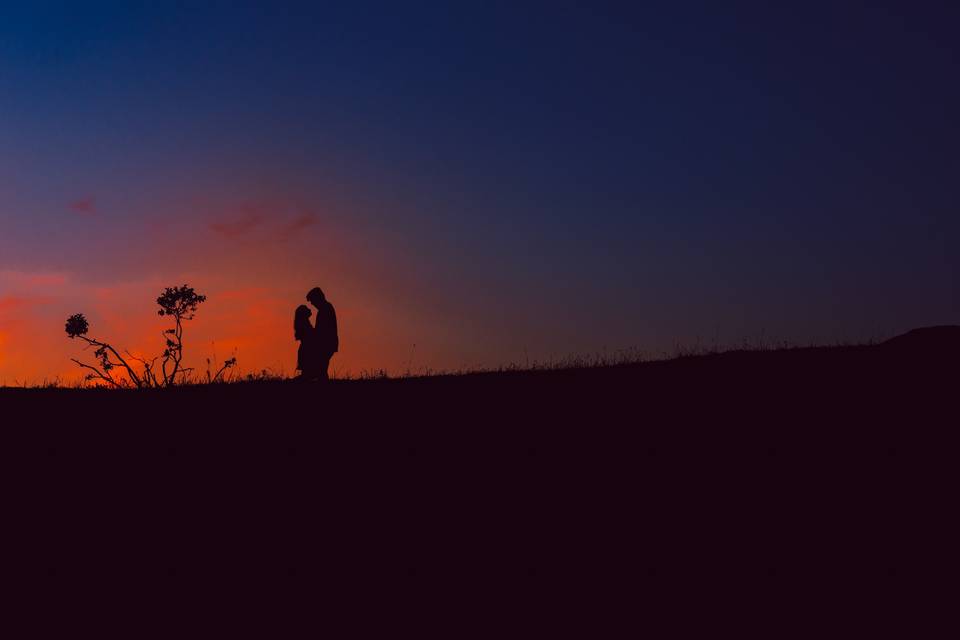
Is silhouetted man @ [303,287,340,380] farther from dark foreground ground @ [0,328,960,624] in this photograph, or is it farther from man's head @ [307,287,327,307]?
dark foreground ground @ [0,328,960,624]

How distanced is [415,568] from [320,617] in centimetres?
125

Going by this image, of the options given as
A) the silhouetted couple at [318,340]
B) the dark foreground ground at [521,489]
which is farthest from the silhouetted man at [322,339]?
the dark foreground ground at [521,489]

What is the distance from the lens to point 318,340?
2133cm

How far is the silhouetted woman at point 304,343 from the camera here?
70.2ft

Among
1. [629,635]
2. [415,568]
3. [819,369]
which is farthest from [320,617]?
[819,369]

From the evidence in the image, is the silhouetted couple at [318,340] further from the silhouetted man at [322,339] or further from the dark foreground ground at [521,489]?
the dark foreground ground at [521,489]

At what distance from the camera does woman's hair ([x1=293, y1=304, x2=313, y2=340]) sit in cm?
2153

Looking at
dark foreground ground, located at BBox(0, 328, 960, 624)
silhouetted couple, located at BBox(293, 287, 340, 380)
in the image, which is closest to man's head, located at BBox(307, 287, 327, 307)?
silhouetted couple, located at BBox(293, 287, 340, 380)

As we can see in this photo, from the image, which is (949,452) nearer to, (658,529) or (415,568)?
(658,529)

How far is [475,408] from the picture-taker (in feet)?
51.2

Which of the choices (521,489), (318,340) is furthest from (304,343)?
(521,489)

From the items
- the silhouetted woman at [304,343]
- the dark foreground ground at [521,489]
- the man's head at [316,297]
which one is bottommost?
the dark foreground ground at [521,489]

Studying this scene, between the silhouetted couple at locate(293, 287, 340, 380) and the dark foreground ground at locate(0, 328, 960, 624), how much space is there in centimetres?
387

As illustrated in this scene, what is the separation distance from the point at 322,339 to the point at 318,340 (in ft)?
0.33
